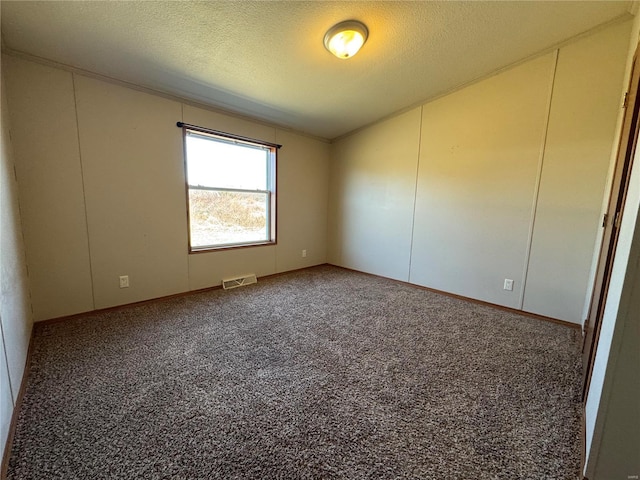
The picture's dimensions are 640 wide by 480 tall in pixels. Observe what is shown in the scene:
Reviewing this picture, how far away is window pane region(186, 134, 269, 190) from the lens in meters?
3.03

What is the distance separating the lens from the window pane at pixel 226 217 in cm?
313

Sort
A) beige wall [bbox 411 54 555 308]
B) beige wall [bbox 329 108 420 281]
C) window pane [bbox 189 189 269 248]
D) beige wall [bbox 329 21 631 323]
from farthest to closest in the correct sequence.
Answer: beige wall [bbox 329 108 420 281]
window pane [bbox 189 189 269 248]
beige wall [bbox 411 54 555 308]
beige wall [bbox 329 21 631 323]

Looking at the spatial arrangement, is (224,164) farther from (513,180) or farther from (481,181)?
(513,180)

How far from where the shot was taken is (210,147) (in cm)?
315

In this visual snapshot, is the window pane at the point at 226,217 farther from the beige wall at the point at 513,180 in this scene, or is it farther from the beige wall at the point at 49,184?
the beige wall at the point at 513,180

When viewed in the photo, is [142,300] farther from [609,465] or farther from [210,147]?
[609,465]

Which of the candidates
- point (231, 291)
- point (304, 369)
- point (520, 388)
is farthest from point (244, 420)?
point (231, 291)

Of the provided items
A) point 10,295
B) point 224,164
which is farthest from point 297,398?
point 224,164

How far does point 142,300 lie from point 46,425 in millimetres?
1644

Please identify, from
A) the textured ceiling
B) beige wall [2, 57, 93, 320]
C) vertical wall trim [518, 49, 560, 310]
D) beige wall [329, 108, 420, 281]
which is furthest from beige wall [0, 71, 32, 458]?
vertical wall trim [518, 49, 560, 310]

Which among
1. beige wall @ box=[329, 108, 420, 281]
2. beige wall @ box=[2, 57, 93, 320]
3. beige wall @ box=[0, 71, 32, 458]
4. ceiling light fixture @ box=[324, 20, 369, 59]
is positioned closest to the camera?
beige wall @ box=[0, 71, 32, 458]

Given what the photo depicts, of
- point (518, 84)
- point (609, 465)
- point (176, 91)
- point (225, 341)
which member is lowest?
point (225, 341)

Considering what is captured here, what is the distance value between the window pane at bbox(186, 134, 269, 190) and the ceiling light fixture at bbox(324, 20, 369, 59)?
1783 mm

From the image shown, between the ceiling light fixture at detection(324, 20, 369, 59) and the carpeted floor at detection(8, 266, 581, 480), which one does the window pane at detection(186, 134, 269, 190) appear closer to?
the carpeted floor at detection(8, 266, 581, 480)
